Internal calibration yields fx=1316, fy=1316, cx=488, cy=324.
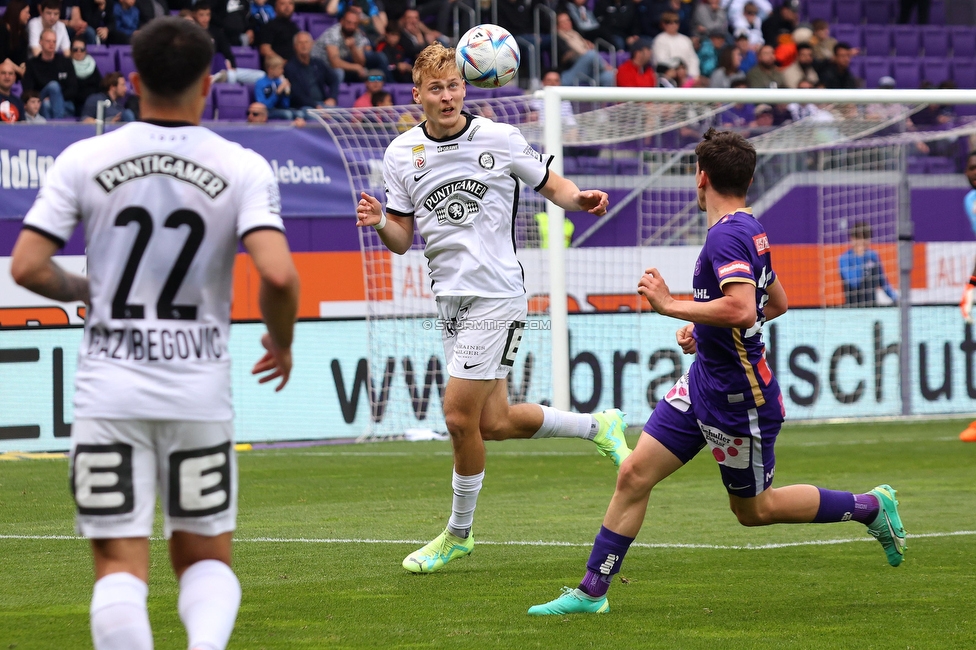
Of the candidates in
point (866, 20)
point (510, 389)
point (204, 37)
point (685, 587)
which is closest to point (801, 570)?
point (685, 587)

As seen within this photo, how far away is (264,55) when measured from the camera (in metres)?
17.3

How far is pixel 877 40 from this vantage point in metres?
23.2

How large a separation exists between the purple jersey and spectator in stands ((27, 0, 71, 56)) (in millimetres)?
12368

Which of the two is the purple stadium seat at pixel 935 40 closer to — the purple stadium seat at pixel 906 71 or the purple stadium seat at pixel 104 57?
the purple stadium seat at pixel 906 71

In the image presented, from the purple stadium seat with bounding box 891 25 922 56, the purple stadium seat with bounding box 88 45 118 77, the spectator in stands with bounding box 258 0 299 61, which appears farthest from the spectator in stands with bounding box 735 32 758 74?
the purple stadium seat with bounding box 88 45 118 77

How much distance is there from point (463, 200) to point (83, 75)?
10556mm

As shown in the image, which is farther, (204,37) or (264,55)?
(264,55)

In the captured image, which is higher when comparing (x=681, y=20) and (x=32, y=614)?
(x=681, y=20)

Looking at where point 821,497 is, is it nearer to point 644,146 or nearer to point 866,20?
point 644,146

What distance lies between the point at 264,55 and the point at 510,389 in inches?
246

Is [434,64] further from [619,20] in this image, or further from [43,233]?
[619,20]

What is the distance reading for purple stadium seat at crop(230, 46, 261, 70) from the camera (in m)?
17.4

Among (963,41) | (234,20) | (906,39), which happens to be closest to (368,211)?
(234,20)

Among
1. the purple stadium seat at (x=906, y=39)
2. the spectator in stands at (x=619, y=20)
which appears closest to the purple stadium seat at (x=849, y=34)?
the purple stadium seat at (x=906, y=39)
